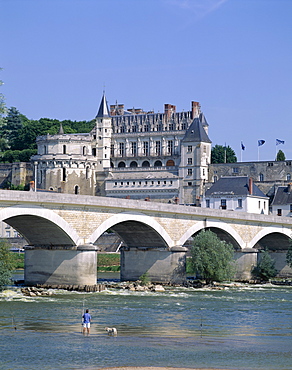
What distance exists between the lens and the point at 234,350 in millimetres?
24422

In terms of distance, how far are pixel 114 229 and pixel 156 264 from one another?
3210mm

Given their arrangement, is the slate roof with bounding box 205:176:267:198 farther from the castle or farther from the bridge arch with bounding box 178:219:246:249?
the bridge arch with bounding box 178:219:246:249

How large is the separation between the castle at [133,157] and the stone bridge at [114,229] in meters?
61.2

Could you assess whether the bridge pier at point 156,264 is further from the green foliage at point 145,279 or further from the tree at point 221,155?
the tree at point 221,155

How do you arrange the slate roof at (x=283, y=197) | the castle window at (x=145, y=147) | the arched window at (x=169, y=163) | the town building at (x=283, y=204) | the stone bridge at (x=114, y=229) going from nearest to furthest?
the stone bridge at (x=114, y=229) → the town building at (x=283, y=204) → the slate roof at (x=283, y=197) → the arched window at (x=169, y=163) → the castle window at (x=145, y=147)

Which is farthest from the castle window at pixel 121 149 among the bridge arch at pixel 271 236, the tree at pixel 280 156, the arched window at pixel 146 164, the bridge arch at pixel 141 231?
the bridge arch at pixel 141 231

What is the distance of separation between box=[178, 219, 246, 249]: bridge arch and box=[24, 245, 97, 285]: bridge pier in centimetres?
881

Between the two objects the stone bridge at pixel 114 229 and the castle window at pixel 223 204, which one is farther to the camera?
the castle window at pixel 223 204

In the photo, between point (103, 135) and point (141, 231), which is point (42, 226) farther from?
point (103, 135)

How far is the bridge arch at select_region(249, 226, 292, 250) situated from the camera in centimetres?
5574

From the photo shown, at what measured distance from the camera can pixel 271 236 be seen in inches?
2329

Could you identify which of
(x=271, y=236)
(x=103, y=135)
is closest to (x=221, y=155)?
(x=103, y=135)

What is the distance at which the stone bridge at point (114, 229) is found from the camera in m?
39.2

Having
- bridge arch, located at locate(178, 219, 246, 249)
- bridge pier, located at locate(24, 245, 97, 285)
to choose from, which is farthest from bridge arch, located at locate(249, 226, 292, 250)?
bridge pier, located at locate(24, 245, 97, 285)
